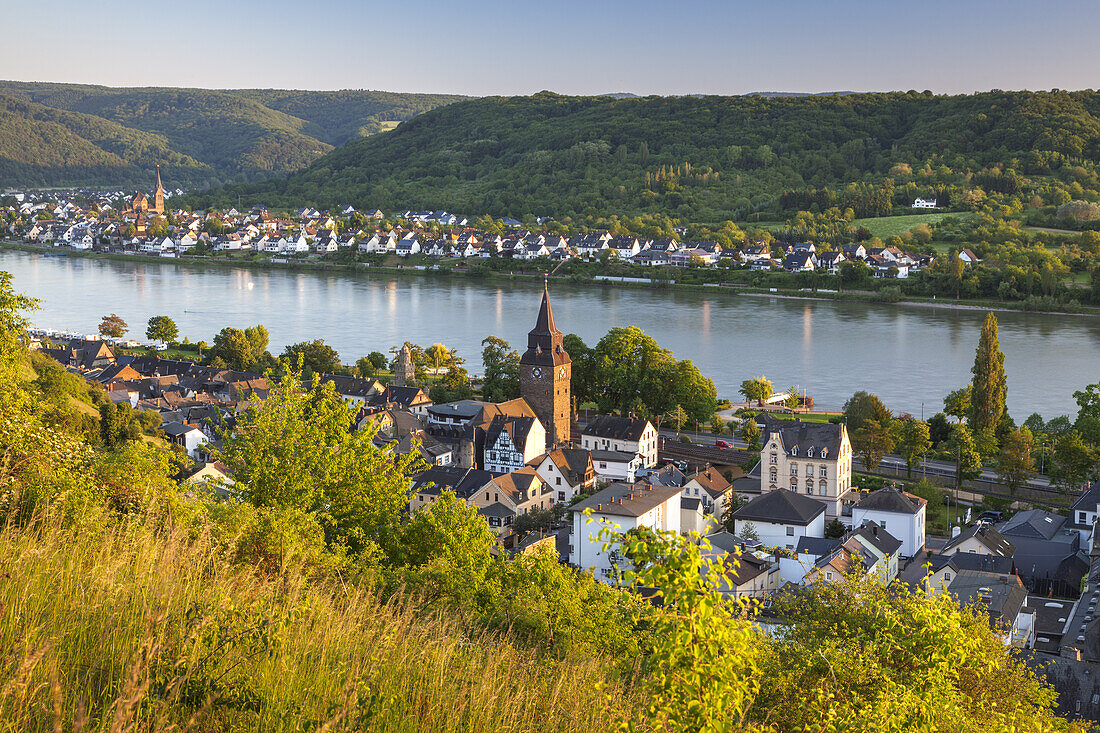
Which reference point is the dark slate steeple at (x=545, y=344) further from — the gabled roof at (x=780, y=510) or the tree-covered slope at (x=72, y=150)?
the tree-covered slope at (x=72, y=150)

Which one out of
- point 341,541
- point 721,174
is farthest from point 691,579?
point 721,174

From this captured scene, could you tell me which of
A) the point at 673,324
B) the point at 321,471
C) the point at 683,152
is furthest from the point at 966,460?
the point at 683,152

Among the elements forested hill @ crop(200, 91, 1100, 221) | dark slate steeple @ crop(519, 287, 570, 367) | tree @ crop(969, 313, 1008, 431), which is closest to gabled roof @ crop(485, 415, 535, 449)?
dark slate steeple @ crop(519, 287, 570, 367)

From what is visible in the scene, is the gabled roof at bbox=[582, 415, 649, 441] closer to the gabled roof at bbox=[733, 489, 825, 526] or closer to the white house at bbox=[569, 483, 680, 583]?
the white house at bbox=[569, 483, 680, 583]

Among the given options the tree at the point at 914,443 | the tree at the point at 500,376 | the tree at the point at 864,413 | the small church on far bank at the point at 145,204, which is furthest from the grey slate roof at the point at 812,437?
the small church on far bank at the point at 145,204

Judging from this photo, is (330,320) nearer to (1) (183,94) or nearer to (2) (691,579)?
(2) (691,579)

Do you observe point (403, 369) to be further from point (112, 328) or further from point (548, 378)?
point (112, 328)
